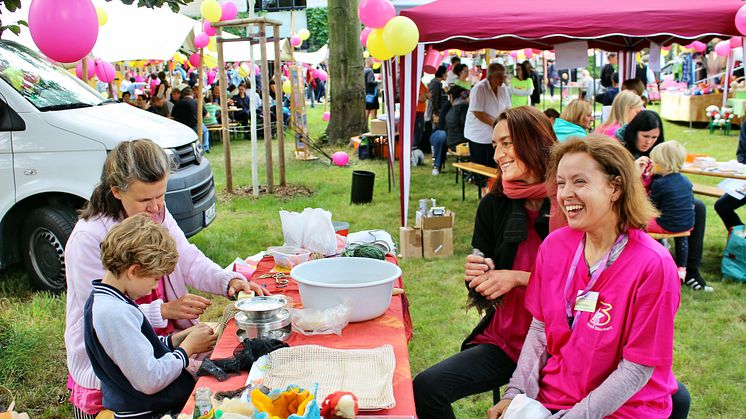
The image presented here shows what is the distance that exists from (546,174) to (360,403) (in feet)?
3.99

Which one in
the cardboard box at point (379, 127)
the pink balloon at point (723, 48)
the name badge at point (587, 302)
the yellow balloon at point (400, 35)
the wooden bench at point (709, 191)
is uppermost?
the yellow balloon at point (400, 35)

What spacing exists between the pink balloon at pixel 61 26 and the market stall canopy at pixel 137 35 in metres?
7.64

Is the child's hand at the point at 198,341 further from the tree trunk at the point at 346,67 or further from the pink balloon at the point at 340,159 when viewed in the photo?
the tree trunk at the point at 346,67

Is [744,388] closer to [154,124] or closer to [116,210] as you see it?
[116,210]

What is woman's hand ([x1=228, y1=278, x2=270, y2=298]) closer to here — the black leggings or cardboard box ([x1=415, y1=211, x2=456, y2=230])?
the black leggings

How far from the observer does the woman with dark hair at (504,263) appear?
2541 millimetres

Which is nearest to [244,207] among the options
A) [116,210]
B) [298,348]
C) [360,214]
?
[360,214]

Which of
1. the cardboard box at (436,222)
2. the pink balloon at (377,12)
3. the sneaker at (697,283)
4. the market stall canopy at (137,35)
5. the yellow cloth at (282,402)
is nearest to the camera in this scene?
the yellow cloth at (282,402)

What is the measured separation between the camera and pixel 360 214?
26.6ft

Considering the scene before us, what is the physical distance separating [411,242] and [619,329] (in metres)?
4.38

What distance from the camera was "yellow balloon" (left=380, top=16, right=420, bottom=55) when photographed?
20.9 ft

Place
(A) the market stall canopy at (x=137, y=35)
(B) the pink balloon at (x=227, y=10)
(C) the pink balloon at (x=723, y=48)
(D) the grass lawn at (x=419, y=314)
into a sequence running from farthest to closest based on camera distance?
(C) the pink balloon at (x=723, y=48) < (A) the market stall canopy at (x=137, y=35) < (B) the pink balloon at (x=227, y=10) < (D) the grass lawn at (x=419, y=314)

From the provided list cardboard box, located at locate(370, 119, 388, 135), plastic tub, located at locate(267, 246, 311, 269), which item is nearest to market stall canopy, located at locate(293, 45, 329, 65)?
cardboard box, located at locate(370, 119, 388, 135)

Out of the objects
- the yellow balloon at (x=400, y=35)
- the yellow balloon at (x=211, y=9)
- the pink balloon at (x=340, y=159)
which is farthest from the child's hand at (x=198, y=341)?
the pink balloon at (x=340, y=159)
